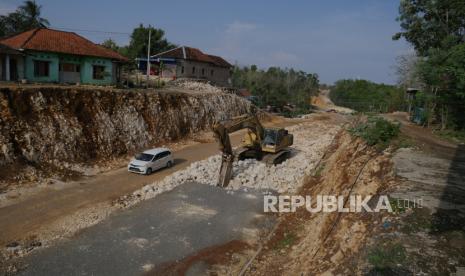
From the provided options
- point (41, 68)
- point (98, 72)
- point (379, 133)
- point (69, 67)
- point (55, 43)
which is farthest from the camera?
point (98, 72)

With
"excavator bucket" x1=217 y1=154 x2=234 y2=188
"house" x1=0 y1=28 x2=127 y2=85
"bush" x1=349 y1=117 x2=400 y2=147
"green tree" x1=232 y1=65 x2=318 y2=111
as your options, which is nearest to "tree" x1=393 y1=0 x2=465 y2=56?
"bush" x1=349 y1=117 x2=400 y2=147

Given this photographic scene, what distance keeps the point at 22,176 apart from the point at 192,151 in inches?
575

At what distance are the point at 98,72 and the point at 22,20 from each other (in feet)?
58.3

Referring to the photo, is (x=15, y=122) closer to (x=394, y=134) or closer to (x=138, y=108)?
(x=138, y=108)

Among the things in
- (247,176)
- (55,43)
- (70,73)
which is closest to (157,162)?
(247,176)

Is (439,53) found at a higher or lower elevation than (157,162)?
higher

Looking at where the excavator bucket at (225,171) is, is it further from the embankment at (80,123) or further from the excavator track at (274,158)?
the embankment at (80,123)

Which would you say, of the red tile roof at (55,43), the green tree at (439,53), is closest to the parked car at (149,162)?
the red tile roof at (55,43)

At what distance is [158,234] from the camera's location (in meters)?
15.2

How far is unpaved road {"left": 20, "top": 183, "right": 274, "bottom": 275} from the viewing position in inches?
507

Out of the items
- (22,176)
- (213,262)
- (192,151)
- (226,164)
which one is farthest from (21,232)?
(192,151)

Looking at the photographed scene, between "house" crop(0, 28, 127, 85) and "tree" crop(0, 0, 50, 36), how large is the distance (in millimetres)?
12083

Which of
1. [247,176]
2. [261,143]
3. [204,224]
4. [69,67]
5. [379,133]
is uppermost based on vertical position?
[69,67]

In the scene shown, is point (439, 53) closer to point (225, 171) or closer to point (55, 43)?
point (225, 171)
